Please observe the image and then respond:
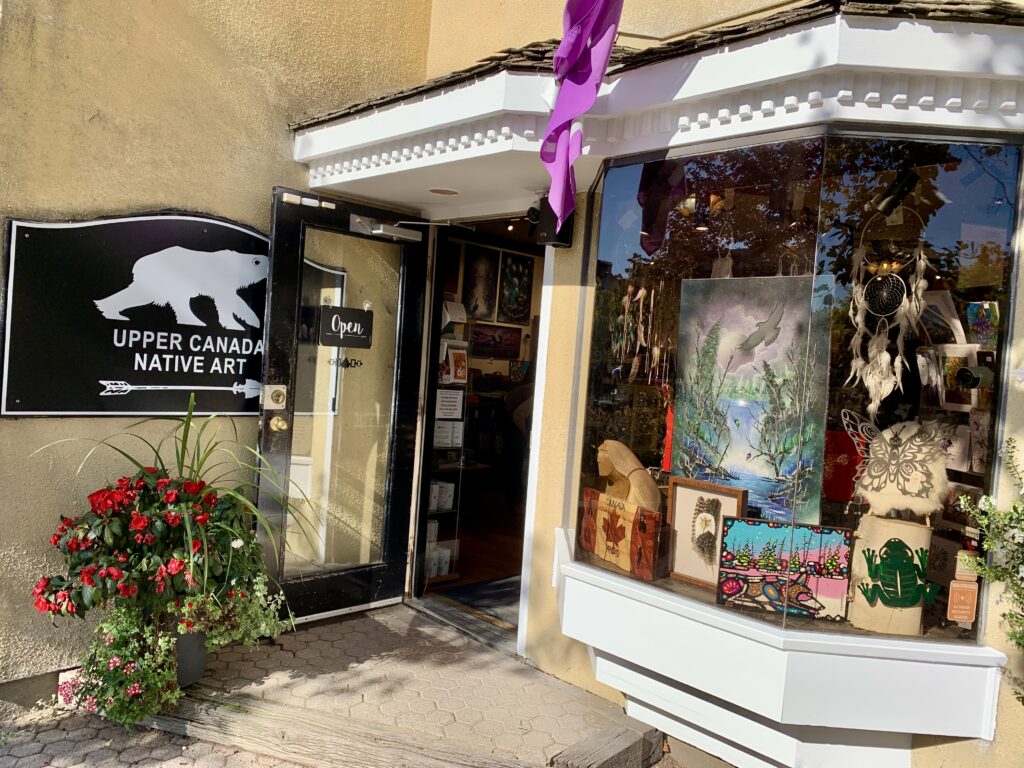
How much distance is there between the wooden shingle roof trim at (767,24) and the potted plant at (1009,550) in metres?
1.47

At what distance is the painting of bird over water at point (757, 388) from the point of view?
2.88m

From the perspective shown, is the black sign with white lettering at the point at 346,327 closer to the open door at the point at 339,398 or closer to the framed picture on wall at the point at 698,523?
the open door at the point at 339,398

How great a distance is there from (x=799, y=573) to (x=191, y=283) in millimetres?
3228

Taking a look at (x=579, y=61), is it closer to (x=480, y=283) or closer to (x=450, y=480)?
(x=480, y=283)

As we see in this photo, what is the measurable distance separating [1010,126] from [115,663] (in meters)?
4.12

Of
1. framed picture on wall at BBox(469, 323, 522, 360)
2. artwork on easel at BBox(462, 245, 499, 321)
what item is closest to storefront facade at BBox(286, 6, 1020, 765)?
artwork on easel at BBox(462, 245, 499, 321)

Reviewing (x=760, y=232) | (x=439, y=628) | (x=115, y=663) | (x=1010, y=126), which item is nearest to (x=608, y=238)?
(x=760, y=232)

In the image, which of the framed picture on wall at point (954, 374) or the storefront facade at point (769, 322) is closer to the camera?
the storefront facade at point (769, 322)

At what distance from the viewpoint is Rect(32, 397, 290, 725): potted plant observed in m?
3.27

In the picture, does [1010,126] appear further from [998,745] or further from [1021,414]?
[998,745]

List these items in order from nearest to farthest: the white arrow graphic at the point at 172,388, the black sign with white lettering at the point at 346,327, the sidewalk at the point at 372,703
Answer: the sidewalk at the point at 372,703 < the white arrow graphic at the point at 172,388 < the black sign with white lettering at the point at 346,327

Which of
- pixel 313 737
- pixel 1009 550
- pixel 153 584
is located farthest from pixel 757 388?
pixel 153 584

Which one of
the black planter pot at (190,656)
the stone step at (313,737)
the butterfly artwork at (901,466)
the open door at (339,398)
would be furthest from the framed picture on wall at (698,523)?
the black planter pot at (190,656)

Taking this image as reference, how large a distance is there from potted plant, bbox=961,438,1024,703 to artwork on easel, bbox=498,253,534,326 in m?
4.02
